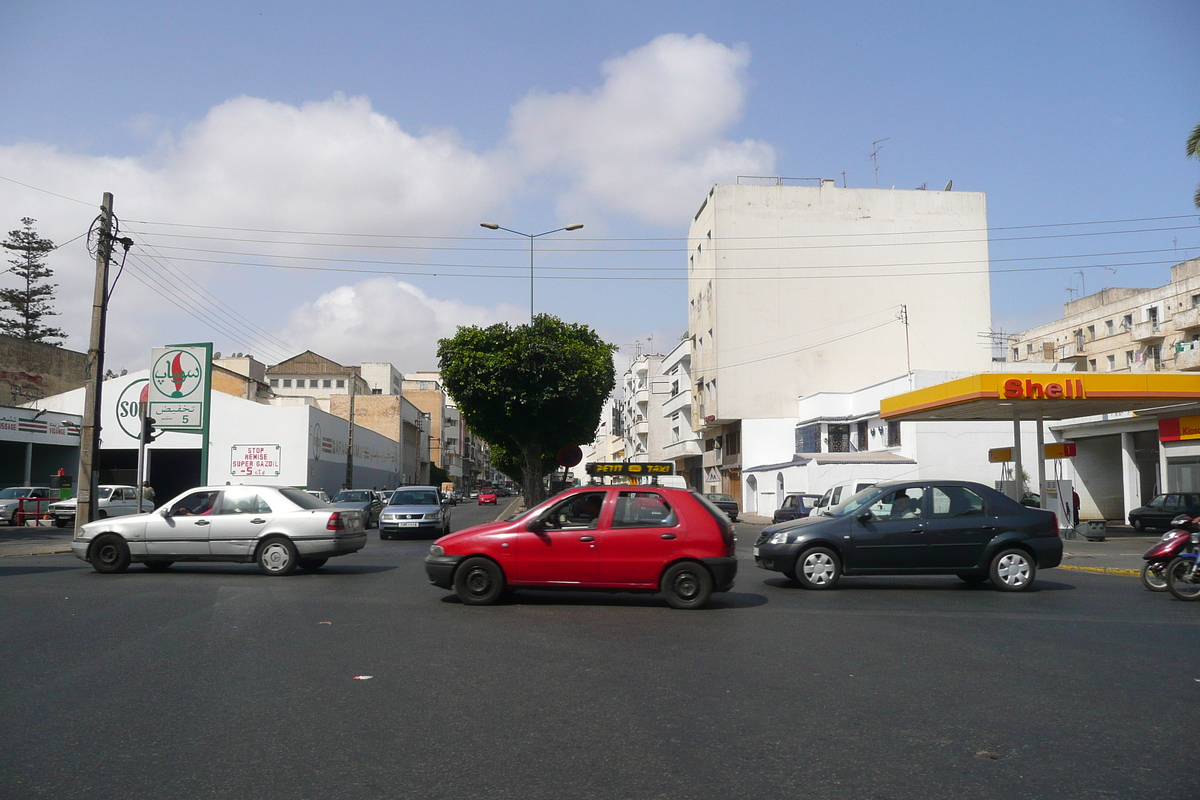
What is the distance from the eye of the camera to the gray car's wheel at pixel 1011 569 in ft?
41.1

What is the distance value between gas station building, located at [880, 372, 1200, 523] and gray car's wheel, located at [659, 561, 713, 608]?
625 inches

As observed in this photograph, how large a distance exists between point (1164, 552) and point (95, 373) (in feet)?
71.9

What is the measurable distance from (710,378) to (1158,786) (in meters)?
52.2

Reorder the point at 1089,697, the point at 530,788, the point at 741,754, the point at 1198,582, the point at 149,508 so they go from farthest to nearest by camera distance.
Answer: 1. the point at 149,508
2. the point at 1198,582
3. the point at 1089,697
4. the point at 741,754
5. the point at 530,788

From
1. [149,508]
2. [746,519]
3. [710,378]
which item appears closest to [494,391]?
[149,508]

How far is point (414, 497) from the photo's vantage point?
2772cm

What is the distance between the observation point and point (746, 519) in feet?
152

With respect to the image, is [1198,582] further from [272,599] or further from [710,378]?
[710,378]

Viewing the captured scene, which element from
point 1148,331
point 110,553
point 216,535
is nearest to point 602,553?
point 216,535

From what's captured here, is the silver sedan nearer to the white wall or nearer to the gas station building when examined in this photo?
the gas station building

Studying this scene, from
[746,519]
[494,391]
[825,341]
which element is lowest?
[746,519]

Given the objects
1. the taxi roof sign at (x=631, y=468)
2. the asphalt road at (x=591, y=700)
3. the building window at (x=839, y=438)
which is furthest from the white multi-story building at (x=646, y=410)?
the asphalt road at (x=591, y=700)

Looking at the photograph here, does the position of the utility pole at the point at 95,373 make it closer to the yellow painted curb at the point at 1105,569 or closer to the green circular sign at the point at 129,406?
the yellow painted curb at the point at 1105,569

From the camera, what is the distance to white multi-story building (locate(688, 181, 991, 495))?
53938mm
